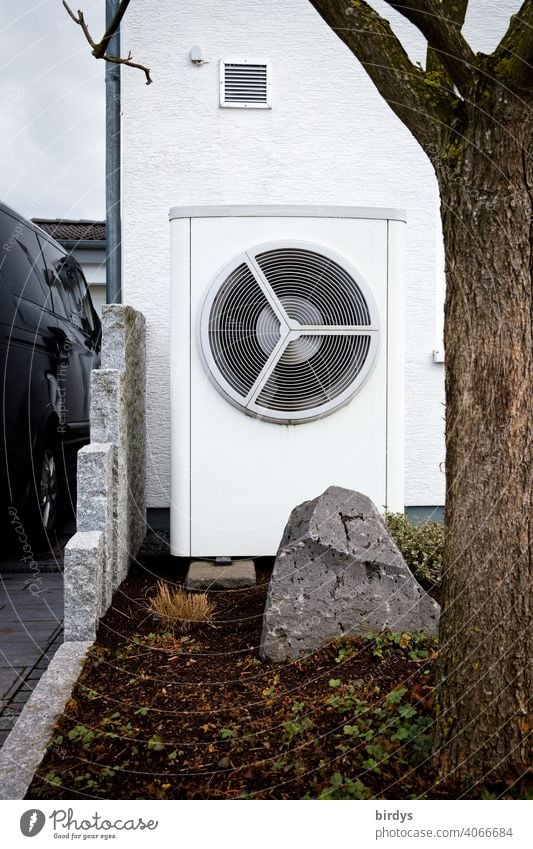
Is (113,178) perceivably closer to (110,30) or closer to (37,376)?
(37,376)

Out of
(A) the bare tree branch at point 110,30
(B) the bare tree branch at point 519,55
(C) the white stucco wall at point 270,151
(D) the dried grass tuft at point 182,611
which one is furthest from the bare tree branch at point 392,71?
(C) the white stucco wall at point 270,151

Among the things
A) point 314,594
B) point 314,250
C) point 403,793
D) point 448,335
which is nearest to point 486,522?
point 448,335

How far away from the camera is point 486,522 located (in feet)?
8.50

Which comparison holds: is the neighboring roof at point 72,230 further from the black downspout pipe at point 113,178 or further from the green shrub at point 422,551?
the green shrub at point 422,551

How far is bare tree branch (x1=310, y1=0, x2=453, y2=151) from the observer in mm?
2725

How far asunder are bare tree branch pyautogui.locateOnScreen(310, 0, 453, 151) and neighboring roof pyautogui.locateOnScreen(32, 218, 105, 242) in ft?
31.7

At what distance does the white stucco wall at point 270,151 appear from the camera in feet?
20.6

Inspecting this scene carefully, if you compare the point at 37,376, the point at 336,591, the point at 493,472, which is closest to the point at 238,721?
the point at 336,591

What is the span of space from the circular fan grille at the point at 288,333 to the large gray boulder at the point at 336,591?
1.21m

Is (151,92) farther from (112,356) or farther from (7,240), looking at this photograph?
(112,356)

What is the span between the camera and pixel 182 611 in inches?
164

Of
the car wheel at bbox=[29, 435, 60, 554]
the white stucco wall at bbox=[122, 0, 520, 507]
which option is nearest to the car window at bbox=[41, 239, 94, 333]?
the white stucco wall at bbox=[122, 0, 520, 507]

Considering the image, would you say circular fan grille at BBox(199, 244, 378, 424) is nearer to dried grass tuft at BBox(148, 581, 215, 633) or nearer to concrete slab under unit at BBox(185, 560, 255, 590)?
concrete slab under unit at BBox(185, 560, 255, 590)

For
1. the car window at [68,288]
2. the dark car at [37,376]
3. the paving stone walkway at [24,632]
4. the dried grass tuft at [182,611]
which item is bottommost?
the paving stone walkway at [24,632]
